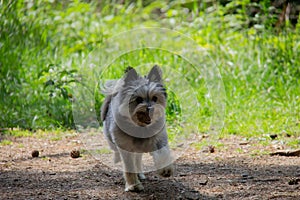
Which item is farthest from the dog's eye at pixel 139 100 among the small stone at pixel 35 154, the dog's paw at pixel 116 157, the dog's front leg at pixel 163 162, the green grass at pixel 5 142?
the green grass at pixel 5 142

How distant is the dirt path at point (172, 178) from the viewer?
4.83m

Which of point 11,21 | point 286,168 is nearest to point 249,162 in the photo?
point 286,168

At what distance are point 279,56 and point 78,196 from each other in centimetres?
548

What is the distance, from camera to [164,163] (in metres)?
4.90

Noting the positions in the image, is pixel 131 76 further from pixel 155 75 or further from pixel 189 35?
pixel 189 35

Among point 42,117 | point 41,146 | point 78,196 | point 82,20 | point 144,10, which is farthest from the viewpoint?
point 144,10

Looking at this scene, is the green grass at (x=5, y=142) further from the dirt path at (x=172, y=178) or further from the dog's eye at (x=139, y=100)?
the dog's eye at (x=139, y=100)

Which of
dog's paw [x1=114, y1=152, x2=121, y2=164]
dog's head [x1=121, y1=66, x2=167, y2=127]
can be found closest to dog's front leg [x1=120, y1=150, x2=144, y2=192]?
dog's head [x1=121, y1=66, x2=167, y2=127]

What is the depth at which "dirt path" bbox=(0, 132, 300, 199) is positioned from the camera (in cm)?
483

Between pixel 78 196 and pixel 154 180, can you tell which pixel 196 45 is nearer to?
pixel 154 180

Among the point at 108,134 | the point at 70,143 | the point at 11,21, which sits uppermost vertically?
the point at 11,21

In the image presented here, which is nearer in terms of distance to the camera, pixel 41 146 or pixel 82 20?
pixel 41 146

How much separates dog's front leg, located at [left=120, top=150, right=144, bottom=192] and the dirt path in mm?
84

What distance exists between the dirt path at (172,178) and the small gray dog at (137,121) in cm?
23
